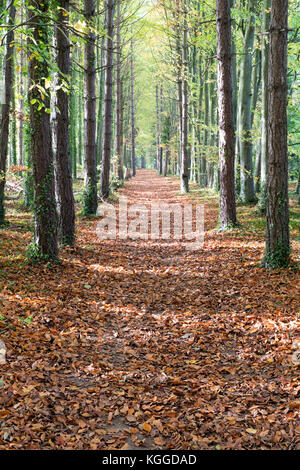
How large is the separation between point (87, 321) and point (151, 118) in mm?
49550

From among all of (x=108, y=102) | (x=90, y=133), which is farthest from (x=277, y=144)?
(x=108, y=102)

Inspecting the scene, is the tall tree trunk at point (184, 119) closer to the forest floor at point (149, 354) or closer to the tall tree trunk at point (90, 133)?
the tall tree trunk at point (90, 133)

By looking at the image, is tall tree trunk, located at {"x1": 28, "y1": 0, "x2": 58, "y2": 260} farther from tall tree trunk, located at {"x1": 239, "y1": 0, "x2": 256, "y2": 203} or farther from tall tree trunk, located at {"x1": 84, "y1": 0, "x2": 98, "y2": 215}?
tall tree trunk, located at {"x1": 239, "y1": 0, "x2": 256, "y2": 203}

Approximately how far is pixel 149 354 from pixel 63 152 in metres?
5.57

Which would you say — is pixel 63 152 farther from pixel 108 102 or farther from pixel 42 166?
pixel 108 102

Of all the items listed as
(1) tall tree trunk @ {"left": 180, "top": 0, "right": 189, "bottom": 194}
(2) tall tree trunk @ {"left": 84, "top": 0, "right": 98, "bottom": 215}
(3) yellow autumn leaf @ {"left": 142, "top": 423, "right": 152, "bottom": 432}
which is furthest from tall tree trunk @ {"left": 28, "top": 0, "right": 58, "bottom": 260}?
(1) tall tree trunk @ {"left": 180, "top": 0, "right": 189, "bottom": 194}

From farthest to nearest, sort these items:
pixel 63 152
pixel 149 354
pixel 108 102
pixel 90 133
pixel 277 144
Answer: pixel 108 102, pixel 90 133, pixel 63 152, pixel 277 144, pixel 149 354

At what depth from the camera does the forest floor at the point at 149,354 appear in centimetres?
331

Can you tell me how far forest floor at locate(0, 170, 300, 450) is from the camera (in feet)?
10.8

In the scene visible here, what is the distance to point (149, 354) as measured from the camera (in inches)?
188

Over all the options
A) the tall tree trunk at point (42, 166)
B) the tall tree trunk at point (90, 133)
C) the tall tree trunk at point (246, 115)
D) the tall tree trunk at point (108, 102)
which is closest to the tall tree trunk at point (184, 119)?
the tall tree trunk at point (108, 102)

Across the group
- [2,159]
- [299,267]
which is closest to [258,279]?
[299,267]

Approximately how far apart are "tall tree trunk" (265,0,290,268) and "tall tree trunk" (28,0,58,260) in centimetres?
402
